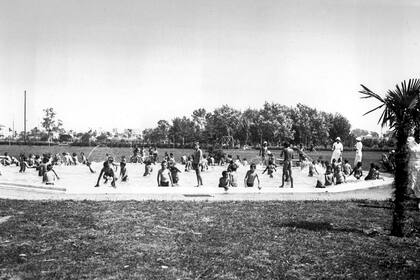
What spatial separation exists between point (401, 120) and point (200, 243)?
4912 mm

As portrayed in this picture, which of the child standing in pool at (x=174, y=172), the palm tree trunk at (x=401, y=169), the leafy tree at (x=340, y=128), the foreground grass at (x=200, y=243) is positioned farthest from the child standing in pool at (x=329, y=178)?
the leafy tree at (x=340, y=128)

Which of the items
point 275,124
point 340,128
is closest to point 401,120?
point 275,124

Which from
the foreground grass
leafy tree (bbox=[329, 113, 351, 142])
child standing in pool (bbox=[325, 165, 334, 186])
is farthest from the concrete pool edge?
leafy tree (bbox=[329, 113, 351, 142])

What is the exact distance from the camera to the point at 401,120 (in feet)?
28.0

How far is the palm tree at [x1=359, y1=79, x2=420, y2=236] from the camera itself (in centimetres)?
836

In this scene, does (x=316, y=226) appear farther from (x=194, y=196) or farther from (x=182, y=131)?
(x=182, y=131)

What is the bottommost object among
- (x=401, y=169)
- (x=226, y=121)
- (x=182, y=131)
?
(x=401, y=169)

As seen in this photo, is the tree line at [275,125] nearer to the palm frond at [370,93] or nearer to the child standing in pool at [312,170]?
the child standing in pool at [312,170]

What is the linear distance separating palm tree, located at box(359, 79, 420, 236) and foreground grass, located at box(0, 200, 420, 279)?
761mm

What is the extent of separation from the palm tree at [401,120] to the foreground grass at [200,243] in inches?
30.0

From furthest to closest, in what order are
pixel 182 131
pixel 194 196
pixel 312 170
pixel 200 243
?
1. pixel 182 131
2. pixel 312 170
3. pixel 194 196
4. pixel 200 243

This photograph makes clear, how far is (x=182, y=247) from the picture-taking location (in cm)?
768

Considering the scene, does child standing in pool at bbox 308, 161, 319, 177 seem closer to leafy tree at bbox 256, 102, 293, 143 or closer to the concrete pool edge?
the concrete pool edge

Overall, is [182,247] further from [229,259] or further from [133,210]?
[133,210]
